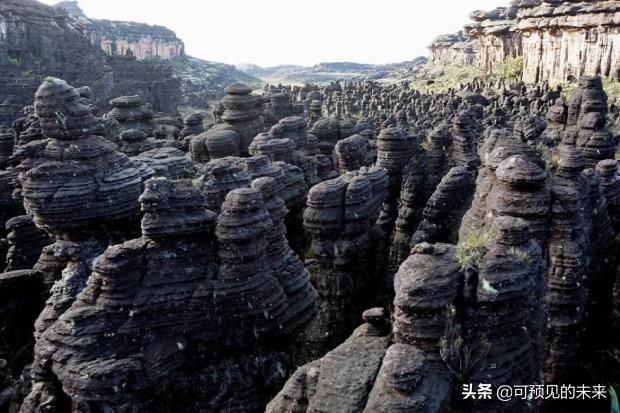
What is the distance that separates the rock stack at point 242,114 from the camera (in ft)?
68.5

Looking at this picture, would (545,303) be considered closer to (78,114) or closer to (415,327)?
(415,327)

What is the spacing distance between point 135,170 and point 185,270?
14.5 feet

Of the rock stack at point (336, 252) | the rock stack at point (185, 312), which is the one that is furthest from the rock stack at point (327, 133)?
the rock stack at point (185, 312)

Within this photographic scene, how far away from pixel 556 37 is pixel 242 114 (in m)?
32.7

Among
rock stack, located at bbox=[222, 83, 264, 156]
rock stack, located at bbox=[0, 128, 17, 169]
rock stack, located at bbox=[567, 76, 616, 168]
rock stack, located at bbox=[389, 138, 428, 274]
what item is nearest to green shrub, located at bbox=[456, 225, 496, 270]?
rock stack, located at bbox=[389, 138, 428, 274]

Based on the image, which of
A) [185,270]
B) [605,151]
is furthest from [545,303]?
[605,151]

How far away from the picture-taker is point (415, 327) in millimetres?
6816

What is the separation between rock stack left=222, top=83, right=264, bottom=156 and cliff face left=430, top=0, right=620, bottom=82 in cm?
2726

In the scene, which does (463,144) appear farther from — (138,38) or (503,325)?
(138,38)

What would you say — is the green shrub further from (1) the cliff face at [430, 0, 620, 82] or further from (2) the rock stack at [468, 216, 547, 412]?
(1) the cliff face at [430, 0, 620, 82]

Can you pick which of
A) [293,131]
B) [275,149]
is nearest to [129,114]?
[293,131]

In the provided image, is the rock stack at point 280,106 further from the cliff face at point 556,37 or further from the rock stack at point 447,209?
the cliff face at point 556,37

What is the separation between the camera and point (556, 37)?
139 ft

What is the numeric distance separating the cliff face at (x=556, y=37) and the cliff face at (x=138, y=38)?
171 ft
